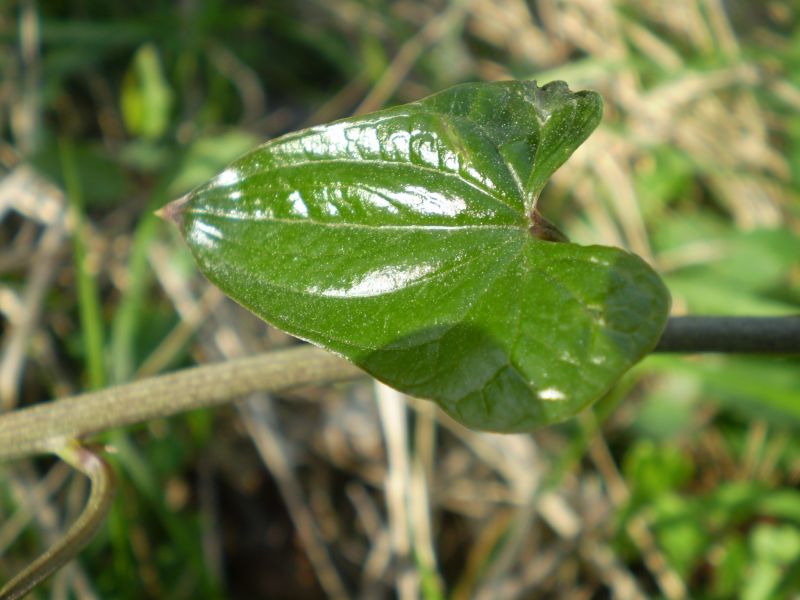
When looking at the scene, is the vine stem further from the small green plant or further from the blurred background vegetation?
the blurred background vegetation

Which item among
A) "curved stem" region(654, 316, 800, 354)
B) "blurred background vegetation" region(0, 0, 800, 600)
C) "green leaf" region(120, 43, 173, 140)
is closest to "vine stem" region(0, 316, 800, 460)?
"curved stem" region(654, 316, 800, 354)

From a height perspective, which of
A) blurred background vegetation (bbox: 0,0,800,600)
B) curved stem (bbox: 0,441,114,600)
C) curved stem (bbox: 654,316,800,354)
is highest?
curved stem (bbox: 654,316,800,354)

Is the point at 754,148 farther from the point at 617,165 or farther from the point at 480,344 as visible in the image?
the point at 480,344

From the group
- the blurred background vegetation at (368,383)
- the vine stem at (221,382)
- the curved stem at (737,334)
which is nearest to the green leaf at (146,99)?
the blurred background vegetation at (368,383)

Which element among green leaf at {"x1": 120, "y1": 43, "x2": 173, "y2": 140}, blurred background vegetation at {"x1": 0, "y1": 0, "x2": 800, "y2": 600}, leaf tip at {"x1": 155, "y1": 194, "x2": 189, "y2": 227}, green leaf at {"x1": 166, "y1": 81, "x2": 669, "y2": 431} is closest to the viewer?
green leaf at {"x1": 166, "y1": 81, "x2": 669, "y2": 431}

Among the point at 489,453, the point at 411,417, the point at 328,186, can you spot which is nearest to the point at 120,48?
the point at 411,417

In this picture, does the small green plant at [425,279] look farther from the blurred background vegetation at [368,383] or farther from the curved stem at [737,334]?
the blurred background vegetation at [368,383]

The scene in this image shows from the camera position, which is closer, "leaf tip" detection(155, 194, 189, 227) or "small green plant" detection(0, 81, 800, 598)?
"small green plant" detection(0, 81, 800, 598)

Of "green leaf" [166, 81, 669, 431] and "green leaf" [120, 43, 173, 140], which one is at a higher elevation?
"green leaf" [166, 81, 669, 431]

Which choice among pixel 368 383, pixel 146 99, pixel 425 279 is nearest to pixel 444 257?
pixel 425 279
